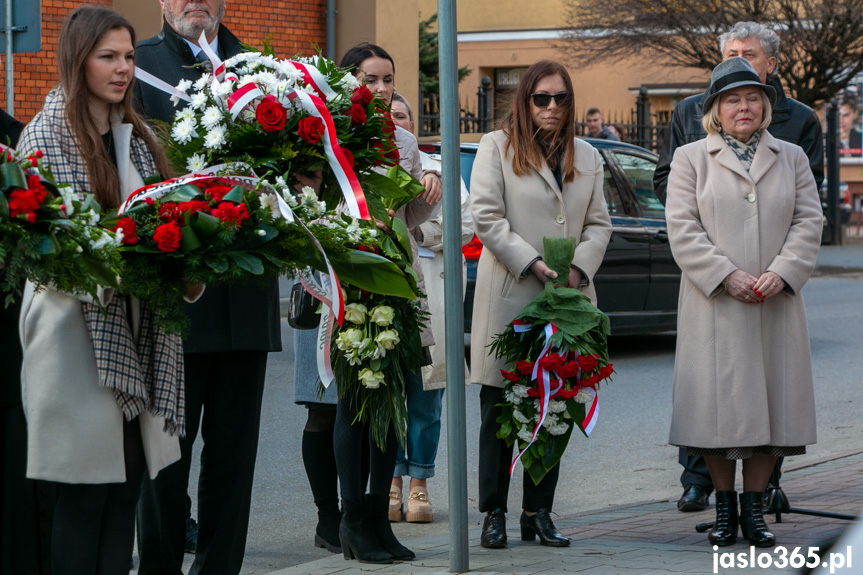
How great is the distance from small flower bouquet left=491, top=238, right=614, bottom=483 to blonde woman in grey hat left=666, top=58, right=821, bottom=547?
1.57 feet

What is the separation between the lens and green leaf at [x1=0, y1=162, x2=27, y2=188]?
316 centimetres

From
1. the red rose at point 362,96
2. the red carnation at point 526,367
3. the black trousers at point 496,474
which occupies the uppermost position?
the red rose at point 362,96

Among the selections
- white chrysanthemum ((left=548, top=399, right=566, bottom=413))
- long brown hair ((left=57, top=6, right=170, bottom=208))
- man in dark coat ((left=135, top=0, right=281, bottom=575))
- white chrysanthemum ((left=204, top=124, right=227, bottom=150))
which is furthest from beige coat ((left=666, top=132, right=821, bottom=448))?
long brown hair ((left=57, top=6, right=170, bottom=208))

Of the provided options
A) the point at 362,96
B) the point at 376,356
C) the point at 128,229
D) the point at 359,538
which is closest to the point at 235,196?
the point at 128,229

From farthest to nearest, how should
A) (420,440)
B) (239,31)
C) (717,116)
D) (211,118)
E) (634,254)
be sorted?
(239,31) → (634,254) → (420,440) → (717,116) → (211,118)

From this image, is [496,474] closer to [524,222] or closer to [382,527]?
[382,527]

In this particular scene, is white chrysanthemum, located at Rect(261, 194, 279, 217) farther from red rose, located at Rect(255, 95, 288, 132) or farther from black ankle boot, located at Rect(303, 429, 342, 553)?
black ankle boot, located at Rect(303, 429, 342, 553)

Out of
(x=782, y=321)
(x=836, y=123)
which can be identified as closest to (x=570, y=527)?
(x=782, y=321)

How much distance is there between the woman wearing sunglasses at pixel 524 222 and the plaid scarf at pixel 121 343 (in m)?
2.00

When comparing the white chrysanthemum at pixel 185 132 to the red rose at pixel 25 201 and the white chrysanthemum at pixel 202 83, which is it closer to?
the white chrysanthemum at pixel 202 83

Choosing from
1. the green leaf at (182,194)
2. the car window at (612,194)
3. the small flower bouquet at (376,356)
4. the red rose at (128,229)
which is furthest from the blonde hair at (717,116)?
the car window at (612,194)

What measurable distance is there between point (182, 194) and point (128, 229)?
0.73 feet

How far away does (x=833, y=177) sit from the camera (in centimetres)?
2805

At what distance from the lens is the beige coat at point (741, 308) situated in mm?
5449
